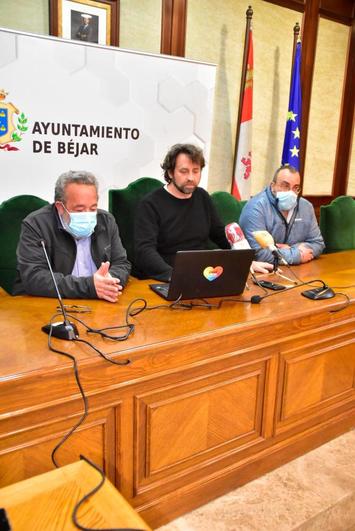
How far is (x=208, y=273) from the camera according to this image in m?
1.68

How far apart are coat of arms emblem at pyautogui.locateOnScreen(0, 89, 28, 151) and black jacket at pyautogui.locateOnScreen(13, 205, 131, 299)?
1.01 m

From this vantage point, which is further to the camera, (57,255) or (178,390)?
(57,255)

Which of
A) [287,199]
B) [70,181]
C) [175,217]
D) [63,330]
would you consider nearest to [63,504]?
[63,330]

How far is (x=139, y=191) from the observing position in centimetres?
277

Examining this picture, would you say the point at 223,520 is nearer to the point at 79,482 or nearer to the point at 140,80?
the point at 79,482

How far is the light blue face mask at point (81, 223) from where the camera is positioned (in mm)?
1900

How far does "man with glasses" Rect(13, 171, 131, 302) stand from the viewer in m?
1.79

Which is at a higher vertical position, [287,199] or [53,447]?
[287,199]

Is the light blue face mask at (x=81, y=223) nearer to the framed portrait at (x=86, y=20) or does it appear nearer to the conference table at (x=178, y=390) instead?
the conference table at (x=178, y=390)

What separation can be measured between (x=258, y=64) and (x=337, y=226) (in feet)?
6.25

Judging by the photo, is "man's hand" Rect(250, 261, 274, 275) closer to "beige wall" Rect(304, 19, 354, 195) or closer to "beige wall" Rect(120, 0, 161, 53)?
"beige wall" Rect(120, 0, 161, 53)

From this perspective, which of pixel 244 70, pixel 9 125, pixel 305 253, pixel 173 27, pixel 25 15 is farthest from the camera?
pixel 244 70

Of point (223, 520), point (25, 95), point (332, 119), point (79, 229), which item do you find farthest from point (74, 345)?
point (332, 119)

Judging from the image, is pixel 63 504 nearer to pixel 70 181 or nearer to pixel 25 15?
pixel 70 181
